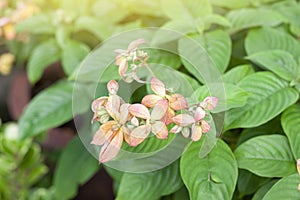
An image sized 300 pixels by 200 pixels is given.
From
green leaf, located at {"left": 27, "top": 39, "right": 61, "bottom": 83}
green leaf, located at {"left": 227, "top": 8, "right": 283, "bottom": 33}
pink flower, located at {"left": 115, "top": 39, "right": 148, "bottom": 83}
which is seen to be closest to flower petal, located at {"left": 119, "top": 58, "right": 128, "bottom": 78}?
pink flower, located at {"left": 115, "top": 39, "right": 148, "bottom": 83}

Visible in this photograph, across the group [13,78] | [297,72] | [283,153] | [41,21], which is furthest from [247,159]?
[13,78]

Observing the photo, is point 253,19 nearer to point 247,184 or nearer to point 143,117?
point 247,184

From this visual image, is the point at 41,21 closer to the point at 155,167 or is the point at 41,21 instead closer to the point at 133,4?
the point at 133,4

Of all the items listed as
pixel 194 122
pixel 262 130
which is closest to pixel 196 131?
pixel 194 122

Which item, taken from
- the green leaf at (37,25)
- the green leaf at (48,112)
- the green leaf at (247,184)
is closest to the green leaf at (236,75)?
the green leaf at (247,184)

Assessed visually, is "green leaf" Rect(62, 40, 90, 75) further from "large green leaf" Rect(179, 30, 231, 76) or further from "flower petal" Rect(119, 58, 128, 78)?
"flower petal" Rect(119, 58, 128, 78)

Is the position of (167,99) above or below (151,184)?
above

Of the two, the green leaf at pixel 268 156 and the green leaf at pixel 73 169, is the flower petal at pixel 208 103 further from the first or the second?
the green leaf at pixel 73 169
